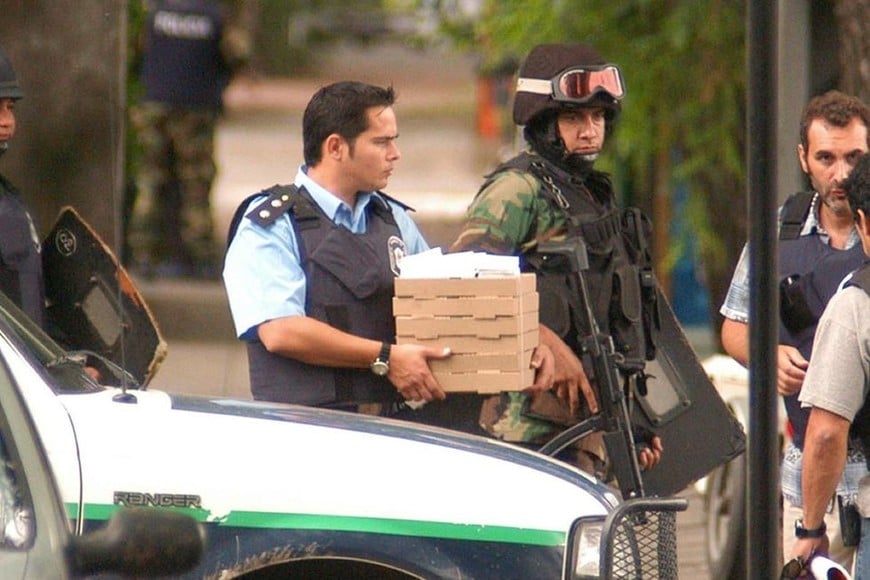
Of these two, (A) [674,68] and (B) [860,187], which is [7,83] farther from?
(A) [674,68]

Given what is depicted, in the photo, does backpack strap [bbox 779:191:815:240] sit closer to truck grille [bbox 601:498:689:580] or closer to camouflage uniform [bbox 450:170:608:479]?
camouflage uniform [bbox 450:170:608:479]

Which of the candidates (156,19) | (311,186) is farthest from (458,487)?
(156,19)

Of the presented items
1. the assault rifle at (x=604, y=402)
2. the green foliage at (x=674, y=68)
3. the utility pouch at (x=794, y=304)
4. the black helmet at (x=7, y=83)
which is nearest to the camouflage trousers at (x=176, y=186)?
the green foliage at (x=674, y=68)

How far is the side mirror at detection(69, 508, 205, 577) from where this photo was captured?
3041 mm

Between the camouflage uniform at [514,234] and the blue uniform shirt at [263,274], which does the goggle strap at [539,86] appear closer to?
the camouflage uniform at [514,234]

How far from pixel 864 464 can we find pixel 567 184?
1.26 metres

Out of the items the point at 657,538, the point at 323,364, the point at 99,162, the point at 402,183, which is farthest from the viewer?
the point at 402,183

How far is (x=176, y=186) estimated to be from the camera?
15.6 meters

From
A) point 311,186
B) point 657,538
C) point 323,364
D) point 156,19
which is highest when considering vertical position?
point 156,19

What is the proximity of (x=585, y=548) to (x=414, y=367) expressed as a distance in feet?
3.36

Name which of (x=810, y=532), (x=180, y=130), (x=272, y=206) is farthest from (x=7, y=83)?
(x=180, y=130)

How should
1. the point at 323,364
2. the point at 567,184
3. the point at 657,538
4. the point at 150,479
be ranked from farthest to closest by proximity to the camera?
1. the point at 567,184
2. the point at 323,364
3. the point at 657,538
4. the point at 150,479

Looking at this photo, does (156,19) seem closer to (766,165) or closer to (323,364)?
(323,364)

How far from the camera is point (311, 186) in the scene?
5.77 metres
